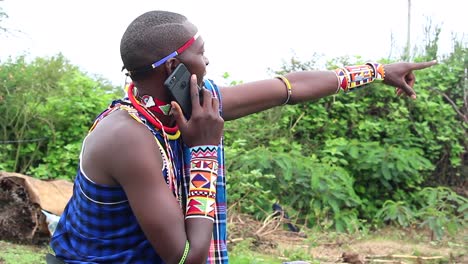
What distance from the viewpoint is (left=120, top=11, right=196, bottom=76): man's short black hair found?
206cm

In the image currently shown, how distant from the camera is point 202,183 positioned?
6.80ft

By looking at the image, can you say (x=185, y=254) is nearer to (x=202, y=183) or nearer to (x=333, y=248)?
(x=202, y=183)

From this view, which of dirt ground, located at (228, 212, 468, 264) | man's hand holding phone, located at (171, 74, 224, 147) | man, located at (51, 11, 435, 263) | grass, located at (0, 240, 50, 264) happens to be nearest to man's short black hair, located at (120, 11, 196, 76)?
man, located at (51, 11, 435, 263)

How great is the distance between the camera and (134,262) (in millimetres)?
2076

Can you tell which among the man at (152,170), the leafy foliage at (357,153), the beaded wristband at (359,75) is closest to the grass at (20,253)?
the leafy foliage at (357,153)

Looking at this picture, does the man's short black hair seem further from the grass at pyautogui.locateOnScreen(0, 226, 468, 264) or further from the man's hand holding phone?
the grass at pyautogui.locateOnScreen(0, 226, 468, 264)

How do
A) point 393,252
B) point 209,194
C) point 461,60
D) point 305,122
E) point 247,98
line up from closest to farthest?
point 209,194, point 247,98, point 393,252, point 305,122, point 461,60

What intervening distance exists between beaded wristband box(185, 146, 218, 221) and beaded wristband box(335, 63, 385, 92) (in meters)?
0.88

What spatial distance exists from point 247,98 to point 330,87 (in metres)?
0.39

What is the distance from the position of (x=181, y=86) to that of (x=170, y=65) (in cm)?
8

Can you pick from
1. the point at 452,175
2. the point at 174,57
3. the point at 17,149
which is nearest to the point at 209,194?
the point at 174,57

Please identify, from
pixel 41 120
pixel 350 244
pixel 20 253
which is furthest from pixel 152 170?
pixel 41 120

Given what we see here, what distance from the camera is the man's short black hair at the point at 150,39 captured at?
81.2 inches

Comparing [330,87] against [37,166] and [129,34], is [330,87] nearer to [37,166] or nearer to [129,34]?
[129,34]
